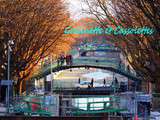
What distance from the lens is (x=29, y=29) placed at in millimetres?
33688

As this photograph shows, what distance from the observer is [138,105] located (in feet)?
91.5

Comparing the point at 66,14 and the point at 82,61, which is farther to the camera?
the point at 82,61

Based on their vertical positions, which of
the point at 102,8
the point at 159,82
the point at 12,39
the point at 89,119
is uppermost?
the point at 102,8

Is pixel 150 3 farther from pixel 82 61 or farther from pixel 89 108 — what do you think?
pixel 82 61

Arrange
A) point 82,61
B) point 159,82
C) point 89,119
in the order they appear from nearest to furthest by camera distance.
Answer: point 89,119 → point 159,82 → point 82,61

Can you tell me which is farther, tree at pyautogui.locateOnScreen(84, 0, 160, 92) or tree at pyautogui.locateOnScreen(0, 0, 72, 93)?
tree at pyautogui.locateOnScreen(0, 0, 72, 93)

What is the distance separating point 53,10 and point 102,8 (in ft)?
17.3

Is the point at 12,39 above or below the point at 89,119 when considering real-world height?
above

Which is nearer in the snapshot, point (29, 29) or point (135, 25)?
point (135, 25)

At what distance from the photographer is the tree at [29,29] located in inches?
1129

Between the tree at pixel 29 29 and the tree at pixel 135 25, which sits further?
the tree at pixel 29 29

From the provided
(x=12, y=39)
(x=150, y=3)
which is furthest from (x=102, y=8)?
(x=150, y=3)

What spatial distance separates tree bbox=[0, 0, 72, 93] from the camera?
28.7 metres

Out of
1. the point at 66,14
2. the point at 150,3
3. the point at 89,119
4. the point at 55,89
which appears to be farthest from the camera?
the point at 55,89
